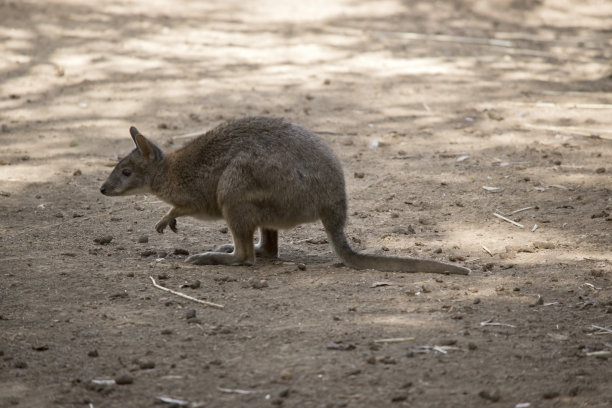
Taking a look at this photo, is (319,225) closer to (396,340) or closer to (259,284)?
(259,284)

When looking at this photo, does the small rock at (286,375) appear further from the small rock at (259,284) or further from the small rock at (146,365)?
the small rock at (259,284)

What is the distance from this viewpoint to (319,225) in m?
6.10

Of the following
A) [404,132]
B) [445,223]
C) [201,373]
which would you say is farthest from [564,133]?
[201,373]

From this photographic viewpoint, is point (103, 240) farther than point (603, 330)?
Yes

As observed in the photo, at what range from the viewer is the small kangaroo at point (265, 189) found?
4887mm

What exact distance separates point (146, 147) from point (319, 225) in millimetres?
1530

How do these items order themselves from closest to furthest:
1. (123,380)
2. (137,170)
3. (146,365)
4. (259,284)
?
(123,380)
(146,365)
(259,284)
(137,170)

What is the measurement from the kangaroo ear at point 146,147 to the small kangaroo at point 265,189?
253 mm

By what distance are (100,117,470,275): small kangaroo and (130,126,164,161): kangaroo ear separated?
0.25 metres

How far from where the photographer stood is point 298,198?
4902 millimetres

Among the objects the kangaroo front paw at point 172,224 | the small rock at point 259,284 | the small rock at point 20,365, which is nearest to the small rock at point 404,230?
the small rock at point 259,284

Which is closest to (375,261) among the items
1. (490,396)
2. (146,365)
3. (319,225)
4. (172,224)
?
(319,225)

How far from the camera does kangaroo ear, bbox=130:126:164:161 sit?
5371 mm

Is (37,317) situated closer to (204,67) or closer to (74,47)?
Answer: (204,67)
